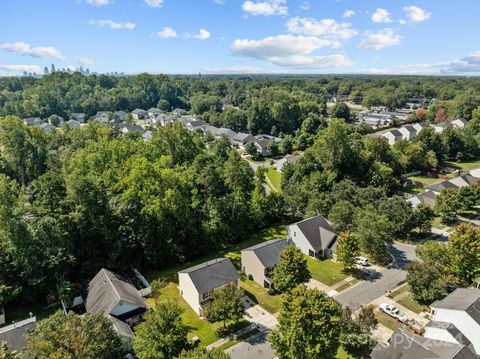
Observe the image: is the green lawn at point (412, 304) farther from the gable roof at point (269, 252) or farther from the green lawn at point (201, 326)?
the green lawn at point (201, 326)

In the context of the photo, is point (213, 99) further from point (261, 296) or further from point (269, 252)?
point (261, 296)

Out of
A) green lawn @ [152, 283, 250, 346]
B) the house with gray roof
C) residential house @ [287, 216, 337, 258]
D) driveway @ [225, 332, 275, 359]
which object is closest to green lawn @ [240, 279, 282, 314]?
the house with gray roof

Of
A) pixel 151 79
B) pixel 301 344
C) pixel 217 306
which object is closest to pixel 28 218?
pixel 217 306

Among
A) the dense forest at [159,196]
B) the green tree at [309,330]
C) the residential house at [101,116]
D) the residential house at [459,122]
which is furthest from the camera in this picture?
the residential house at [101,116]

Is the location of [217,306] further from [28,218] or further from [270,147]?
[270,147]

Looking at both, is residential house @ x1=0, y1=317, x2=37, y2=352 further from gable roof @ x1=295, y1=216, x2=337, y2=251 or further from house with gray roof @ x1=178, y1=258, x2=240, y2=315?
gable roof @ x1=295, y1=216, x2=337, y2=251

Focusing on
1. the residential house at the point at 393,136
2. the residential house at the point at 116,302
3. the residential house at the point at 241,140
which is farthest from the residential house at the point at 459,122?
the residential house at the point at 116,302
